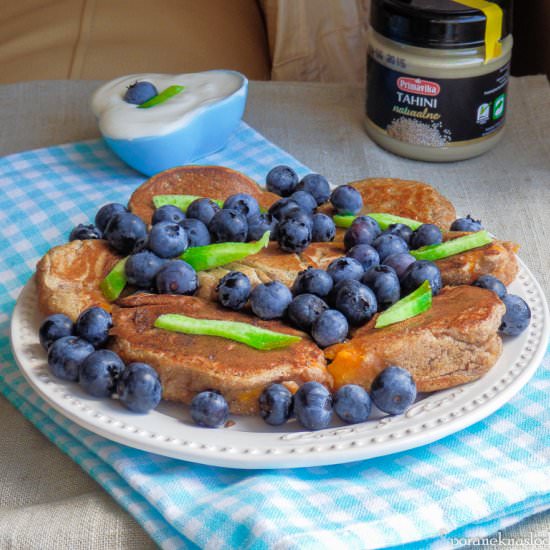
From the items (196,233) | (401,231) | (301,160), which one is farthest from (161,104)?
(401,231)

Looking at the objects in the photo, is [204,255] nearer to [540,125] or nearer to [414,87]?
[414,87]

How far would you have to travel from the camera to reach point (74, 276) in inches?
55.4

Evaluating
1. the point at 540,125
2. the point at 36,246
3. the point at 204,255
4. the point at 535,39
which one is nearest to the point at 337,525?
the point at 204,255

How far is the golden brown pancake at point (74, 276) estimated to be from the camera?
4.42 ft

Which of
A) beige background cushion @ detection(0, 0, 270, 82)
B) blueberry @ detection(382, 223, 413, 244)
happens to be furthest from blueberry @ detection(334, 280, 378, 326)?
beige background cushion @ detection(0, 0, 270, 82)

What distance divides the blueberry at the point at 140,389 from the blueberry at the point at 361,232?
0.44 m

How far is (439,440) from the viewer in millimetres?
1258

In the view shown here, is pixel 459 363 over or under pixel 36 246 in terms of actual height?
over

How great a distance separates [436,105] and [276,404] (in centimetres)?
110

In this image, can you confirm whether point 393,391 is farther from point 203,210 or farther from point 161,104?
point 161,104

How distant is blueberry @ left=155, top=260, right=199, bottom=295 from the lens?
4.37ft

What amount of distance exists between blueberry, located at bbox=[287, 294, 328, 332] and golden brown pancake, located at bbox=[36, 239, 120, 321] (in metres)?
0.30

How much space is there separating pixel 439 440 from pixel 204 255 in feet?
1.53

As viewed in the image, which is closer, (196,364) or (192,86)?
(196,364)
